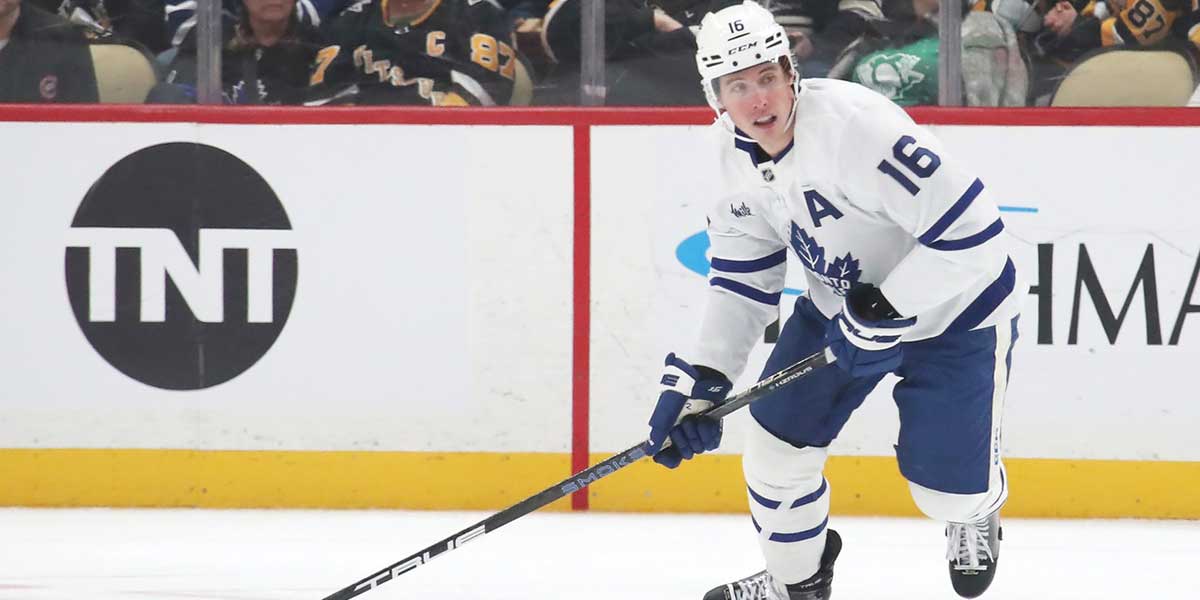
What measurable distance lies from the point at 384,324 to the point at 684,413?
133 cm

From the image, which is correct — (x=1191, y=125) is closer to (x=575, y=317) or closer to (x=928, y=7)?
(x=928, y=7)

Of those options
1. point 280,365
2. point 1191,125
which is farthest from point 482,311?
point 1191,125

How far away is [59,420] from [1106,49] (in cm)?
290

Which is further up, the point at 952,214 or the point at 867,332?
the point at 952,214

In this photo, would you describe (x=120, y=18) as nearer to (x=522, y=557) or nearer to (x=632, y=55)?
(x=632, y=55)

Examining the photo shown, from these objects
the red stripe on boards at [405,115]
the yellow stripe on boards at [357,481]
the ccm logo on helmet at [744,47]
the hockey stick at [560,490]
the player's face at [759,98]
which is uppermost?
the ccm logo on helmet at [744,47]

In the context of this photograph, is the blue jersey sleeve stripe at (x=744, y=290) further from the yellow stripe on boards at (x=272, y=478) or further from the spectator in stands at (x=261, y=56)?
the spectator in stands at (x=261, y=56)

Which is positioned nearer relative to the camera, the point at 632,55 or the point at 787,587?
the point at 787,587

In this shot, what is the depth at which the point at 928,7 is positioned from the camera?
12.6 ft

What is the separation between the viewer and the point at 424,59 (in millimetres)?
3910

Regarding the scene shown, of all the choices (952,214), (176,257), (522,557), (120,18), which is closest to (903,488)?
(522,557)

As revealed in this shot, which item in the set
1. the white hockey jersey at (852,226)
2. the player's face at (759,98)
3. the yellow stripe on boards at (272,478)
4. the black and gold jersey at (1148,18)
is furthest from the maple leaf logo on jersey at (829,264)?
the black and gold jersey at (1148,18)

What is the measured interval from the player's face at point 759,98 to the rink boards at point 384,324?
136cm

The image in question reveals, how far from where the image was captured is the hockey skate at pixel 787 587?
287 cm
